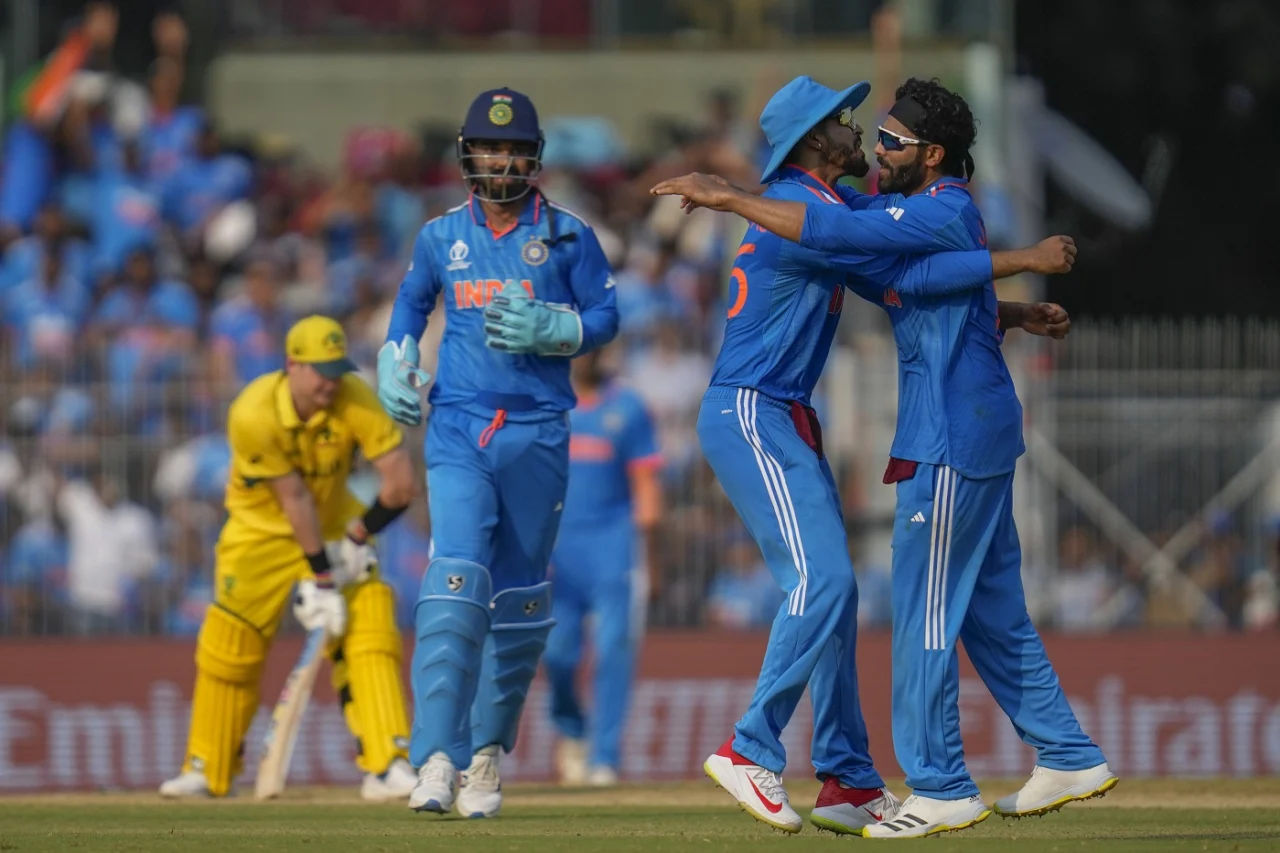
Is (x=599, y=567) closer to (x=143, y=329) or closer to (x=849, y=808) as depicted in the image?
(x=143, y=329)

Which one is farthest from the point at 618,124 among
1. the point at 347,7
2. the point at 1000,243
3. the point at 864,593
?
the point at 864,593

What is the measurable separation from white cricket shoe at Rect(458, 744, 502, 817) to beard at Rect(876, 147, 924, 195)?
10.0 ft

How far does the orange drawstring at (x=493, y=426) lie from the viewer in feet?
32.0

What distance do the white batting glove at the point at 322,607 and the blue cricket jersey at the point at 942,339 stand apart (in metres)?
3.96

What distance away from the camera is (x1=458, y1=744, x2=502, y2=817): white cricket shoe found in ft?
31.6

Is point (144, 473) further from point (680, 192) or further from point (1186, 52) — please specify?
point (1186, 52)

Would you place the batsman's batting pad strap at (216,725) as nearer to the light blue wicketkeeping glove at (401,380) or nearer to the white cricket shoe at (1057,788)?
the light blue wicketkeeping glove at (401,380)

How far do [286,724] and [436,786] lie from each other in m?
2.91

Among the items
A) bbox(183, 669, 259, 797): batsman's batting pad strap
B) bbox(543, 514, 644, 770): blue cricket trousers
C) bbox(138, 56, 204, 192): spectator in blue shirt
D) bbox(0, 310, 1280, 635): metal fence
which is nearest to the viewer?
bbox(183, 669, 259, 797): batsman's batting pad strap

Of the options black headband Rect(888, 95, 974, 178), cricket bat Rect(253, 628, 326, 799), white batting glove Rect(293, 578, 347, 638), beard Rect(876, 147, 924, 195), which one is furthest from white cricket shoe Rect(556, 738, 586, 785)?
black headband Rect(888, 95, 974, 178)

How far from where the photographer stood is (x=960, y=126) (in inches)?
336

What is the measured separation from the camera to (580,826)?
911cm

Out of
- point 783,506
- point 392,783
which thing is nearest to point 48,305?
point 392,783

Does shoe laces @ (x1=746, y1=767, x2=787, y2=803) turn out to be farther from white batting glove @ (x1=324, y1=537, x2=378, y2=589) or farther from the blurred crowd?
the blurred crowd
